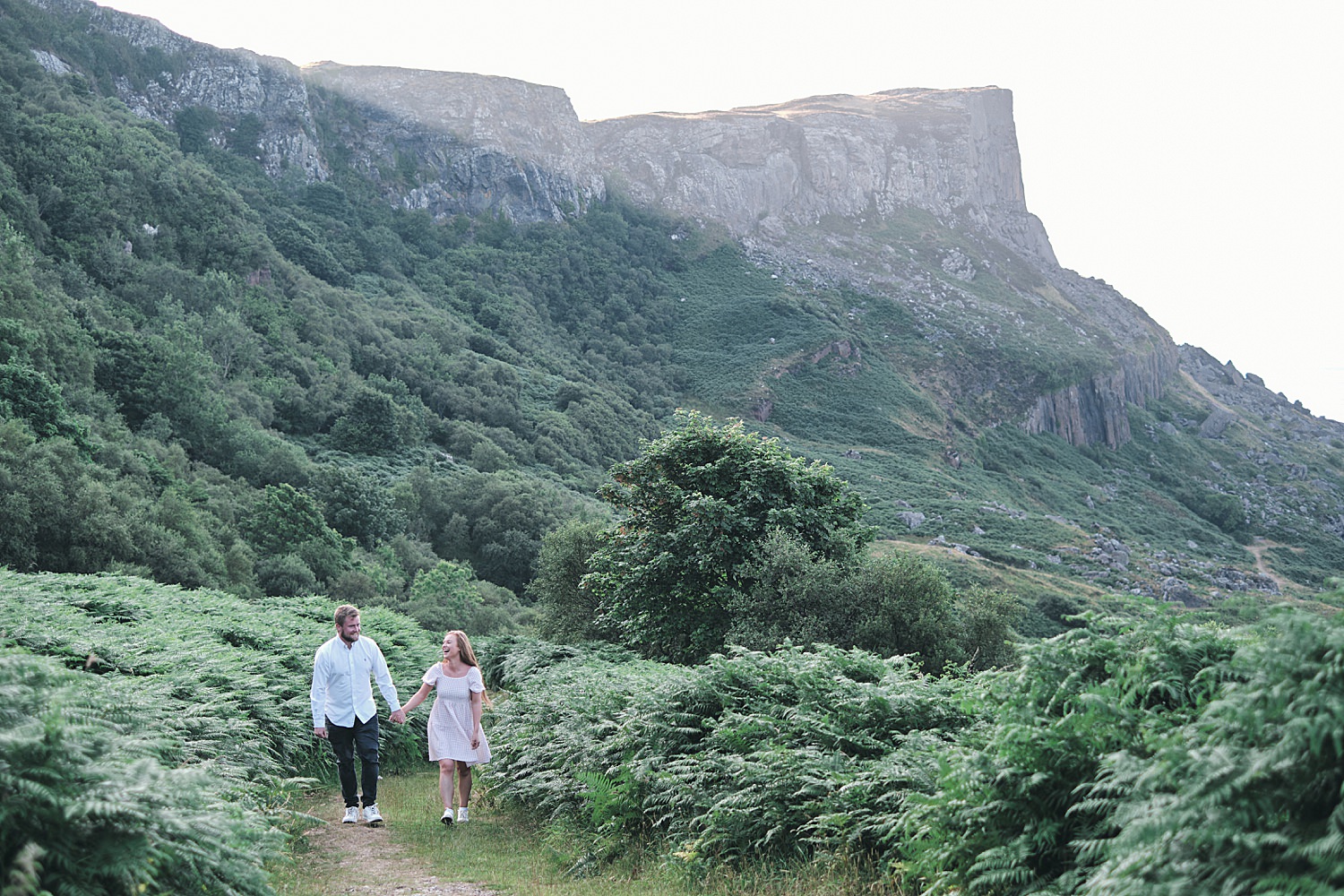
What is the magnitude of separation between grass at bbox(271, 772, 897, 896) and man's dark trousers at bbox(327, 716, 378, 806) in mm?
546

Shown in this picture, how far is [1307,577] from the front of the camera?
11731 centimetres

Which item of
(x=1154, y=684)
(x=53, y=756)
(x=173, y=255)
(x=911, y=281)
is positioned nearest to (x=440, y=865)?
(x=53, y=756)

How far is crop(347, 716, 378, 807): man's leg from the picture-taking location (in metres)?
10.3

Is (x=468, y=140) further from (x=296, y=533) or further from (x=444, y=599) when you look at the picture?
(x=444, y=599)

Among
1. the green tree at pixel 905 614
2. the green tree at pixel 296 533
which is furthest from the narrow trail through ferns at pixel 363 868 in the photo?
the green tree at pixel 296 533

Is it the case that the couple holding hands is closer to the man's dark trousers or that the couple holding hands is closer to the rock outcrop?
the man's dark trousers

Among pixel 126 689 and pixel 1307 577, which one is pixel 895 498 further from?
pixel 126 689

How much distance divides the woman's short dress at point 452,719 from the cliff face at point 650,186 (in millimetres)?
144894

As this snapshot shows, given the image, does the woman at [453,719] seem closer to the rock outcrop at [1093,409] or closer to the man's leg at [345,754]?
the man's leg at [345,754]

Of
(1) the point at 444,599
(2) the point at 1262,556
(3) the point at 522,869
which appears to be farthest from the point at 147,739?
(2) the point at 1262,556

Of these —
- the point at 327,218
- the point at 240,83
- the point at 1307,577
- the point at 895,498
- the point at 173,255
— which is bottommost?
the point at 1307,577

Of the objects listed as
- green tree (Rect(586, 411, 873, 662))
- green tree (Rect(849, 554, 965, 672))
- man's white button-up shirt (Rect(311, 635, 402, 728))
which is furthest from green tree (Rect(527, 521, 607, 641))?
man's white button-up shirt (Rect(311, 635, 402, 728))

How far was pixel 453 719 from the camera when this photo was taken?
1083cm

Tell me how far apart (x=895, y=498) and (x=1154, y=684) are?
342 feet
